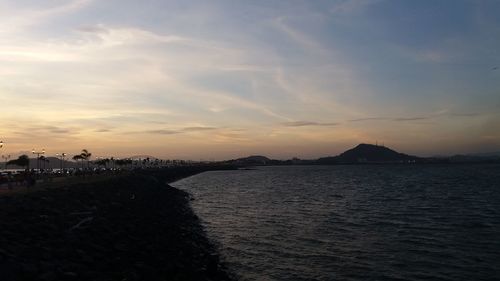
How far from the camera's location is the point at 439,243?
2833 centimetres

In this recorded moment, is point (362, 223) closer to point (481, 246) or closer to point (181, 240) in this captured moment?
point (481, 246)

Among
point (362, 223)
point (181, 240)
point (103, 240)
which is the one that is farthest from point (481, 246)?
point (103, 240)

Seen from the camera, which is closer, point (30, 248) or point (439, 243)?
point (30, 248)

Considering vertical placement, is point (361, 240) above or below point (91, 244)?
below

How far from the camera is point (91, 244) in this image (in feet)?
68.3

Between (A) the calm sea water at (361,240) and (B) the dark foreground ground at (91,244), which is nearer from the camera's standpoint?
(B) the dark foreground ground at (91,244)

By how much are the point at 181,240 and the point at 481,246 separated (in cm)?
1744

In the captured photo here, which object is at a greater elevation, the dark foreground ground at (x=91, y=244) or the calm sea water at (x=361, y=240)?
the dark foreground ground at (x=91, y=244)

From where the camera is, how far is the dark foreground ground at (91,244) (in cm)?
1576

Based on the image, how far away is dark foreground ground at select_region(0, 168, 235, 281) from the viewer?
1576 centimetres

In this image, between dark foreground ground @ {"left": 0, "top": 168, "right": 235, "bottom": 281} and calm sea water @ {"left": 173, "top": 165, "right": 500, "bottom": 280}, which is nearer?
dark foreground ground @ {"left": 0, "top": 168, "right": 235, "bottom": 281}

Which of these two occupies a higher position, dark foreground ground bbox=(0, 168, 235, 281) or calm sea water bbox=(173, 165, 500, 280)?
dark foreground ground bbox=(0, 168, 235, 281)

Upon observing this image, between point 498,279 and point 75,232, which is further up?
point 75,232

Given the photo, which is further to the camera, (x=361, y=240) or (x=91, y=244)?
(x=361, y=240)
